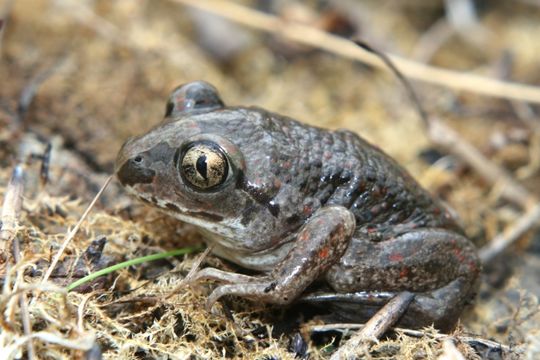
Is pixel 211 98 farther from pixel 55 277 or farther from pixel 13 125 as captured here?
pixel 13 125

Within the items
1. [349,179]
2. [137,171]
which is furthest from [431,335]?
[137,171]

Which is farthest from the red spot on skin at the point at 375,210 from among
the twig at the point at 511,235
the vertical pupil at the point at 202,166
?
the twig at the point at 511,235

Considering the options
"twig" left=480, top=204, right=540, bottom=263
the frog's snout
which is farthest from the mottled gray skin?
"twig" left=480, top=204, right=540, bottom=263

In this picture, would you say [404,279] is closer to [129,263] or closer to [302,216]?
[302,216]

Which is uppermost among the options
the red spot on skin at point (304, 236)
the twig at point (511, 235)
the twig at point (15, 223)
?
the red spot on skin at point (304, 236)

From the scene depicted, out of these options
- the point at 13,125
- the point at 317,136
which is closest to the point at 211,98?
the point at 317,136

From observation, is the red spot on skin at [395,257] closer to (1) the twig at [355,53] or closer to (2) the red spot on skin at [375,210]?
(2) the red spot on skin at [375,210]
